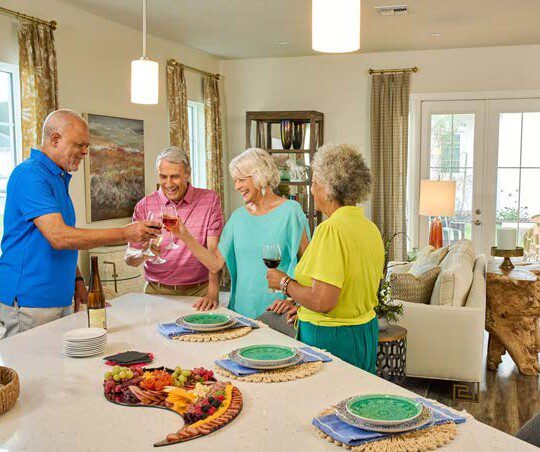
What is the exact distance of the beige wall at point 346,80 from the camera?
23.8 ft

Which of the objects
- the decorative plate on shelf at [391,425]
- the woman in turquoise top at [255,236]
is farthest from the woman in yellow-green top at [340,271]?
the decorative plate on shelf at [391,425]

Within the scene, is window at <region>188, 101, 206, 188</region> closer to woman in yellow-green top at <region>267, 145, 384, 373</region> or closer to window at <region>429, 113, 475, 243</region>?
window at <region>429, 113, 475, 243</region>

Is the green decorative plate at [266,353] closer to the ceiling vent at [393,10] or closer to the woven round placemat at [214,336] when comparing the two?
the woven round placemat at [214,336]

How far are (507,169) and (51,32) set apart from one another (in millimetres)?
5127

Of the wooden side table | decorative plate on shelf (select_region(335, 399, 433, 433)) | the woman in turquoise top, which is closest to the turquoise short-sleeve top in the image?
the woman in turquoise top

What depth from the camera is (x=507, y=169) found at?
738 cm

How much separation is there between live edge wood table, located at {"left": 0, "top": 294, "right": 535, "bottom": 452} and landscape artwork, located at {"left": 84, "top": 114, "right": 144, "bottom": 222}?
3542 mm

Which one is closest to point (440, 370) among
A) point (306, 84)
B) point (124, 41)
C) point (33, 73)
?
point (33, 73)

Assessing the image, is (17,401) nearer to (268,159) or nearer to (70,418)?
(70,418)

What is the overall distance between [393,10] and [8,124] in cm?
327

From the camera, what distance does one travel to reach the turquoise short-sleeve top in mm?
2811

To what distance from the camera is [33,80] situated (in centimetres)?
479

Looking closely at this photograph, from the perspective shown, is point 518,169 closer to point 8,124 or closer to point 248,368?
point 8,124

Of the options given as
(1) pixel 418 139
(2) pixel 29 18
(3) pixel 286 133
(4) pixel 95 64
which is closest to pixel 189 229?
(2) pixel 29 18
